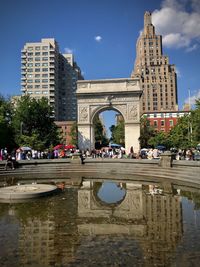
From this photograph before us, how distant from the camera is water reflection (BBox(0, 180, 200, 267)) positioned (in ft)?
19.2

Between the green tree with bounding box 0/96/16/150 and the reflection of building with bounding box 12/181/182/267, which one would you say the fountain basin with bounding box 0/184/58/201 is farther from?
the green tree with bounding box 0/96/16/150

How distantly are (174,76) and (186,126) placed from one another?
72.6 metres

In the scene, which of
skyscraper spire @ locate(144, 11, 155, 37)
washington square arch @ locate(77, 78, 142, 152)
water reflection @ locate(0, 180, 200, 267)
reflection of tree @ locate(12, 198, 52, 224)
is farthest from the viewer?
skyscraper spire @ locate(144, 11, 155, 37)

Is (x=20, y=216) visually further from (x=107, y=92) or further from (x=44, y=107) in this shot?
(x=44, y=107)

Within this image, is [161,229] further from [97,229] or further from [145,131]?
[145,131]

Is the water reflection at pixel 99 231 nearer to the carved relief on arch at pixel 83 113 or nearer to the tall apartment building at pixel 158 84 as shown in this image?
the carved relief on arch at pixel 83 113

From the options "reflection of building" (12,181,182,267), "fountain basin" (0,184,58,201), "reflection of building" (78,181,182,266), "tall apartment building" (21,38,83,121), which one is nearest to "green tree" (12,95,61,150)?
"fountain basin" (0,184,58,201)

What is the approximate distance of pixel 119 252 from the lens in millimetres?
6109

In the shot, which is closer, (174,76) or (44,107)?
(44,107)

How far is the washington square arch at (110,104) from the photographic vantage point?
4269 centimetres

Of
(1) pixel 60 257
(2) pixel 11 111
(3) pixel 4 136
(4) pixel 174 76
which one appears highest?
(4) pixel 174 76

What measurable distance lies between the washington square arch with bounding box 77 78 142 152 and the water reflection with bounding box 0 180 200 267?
99.0 ft

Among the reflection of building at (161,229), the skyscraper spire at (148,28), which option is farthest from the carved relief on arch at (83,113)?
the skyscraper spire at (148,28)

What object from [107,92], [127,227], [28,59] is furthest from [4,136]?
[28,59]
